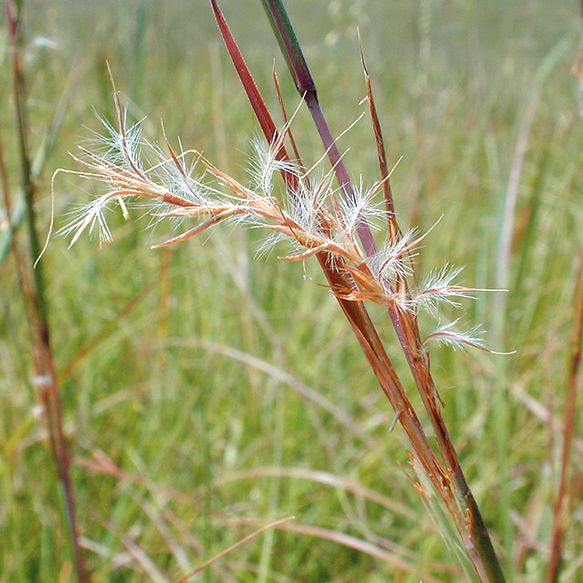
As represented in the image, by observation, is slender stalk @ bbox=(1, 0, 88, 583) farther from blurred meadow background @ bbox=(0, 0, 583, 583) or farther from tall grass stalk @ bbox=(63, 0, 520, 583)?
tall grass stalk @ bbox=(63, 0, 520, 583)

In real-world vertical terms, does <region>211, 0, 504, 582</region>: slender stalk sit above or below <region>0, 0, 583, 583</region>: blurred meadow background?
above

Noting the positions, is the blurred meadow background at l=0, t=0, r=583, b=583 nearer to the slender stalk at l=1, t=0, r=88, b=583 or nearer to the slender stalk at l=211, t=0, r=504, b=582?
the slender stalk at l=1, t=0, r=88, b=583

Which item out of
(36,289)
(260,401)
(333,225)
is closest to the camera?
(333,225)

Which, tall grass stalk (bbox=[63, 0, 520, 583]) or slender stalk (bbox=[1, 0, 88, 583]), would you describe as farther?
slender stalk (bbox=[1, 0, 88, 583])

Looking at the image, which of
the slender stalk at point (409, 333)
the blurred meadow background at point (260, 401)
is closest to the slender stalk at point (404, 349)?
the slender stalk at point (409, 333)

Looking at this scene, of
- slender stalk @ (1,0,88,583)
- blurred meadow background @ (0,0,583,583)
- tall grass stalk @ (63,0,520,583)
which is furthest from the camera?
blurred meadow background @ (0,0,583,583)

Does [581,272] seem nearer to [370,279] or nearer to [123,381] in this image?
[370,279]

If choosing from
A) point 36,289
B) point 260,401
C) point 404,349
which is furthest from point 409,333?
point 260,401


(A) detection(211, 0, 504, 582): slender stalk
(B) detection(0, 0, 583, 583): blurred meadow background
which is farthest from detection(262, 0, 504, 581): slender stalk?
(B) detection(0, 0, 583, 583): blurred meadow background

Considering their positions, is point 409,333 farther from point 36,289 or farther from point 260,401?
point 260,401

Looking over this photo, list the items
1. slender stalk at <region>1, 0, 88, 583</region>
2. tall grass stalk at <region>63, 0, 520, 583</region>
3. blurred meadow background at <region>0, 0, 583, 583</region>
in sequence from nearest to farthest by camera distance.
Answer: tall grass stalk at <region>63, 0, 520, 583</region> → slender stalk at <region>1, 0, 88, 583</region> → blurred meadow background at <region>0, 0, 583, 583</region>

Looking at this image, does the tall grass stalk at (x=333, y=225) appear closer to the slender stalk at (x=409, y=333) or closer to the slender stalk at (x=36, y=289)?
the slender stalk at (x=409, y=333)

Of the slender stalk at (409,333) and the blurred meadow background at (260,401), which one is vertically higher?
the slender stalk at (409,333)
